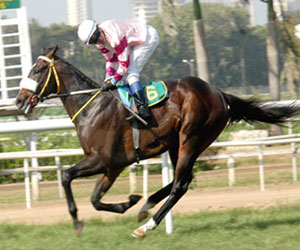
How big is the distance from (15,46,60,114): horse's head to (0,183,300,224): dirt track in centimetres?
165

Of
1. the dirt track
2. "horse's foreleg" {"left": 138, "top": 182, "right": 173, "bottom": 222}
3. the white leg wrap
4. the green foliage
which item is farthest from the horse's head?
the green foliage

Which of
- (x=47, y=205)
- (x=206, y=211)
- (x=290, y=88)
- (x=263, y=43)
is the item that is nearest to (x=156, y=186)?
(x=47, y=205)

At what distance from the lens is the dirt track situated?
6594 mm

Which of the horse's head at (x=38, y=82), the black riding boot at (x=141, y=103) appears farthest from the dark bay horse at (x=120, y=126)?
the black riding boot at (x=141, y=103)

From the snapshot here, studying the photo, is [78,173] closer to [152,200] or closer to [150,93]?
[152,200]

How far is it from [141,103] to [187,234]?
1.16 metres

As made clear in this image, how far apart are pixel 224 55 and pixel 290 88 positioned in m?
40.2

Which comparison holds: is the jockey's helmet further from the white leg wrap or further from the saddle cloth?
the white leg wrap

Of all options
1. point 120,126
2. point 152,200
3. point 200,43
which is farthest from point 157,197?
point 200,43

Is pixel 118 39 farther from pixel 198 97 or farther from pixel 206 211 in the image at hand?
pixel 206 211

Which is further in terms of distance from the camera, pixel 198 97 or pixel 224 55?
pixel 224 55

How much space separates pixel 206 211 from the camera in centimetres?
630

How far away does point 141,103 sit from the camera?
506cm

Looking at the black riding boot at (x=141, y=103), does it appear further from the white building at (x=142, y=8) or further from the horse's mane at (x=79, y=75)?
the white building at (x=142, y=8)
